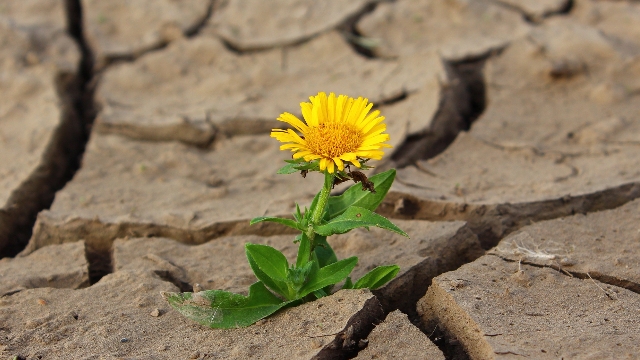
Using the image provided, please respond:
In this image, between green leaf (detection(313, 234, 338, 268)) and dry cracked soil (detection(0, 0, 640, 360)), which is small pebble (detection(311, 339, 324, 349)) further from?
green leaf (detection(313, 234, 338, 268))

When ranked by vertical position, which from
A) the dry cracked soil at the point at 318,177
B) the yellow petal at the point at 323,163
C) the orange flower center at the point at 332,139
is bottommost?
the dry cracked soil at the point at 318,177

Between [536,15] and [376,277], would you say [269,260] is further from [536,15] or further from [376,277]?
[536,15]

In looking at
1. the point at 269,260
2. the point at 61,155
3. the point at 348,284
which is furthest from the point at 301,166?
the point at 61,155

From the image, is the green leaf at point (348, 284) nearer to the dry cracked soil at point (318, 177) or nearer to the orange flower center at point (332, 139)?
the dry cracked soil at point (318, 177)

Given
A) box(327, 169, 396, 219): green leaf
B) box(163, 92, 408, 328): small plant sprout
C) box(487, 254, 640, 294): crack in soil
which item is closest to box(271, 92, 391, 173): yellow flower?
box(163, 92, 408, 328): small plant sprout

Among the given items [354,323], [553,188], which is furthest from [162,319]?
[553,188]

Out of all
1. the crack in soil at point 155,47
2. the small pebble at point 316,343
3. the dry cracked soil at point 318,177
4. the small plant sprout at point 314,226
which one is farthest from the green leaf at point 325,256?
the crack in soil at point 155,47
